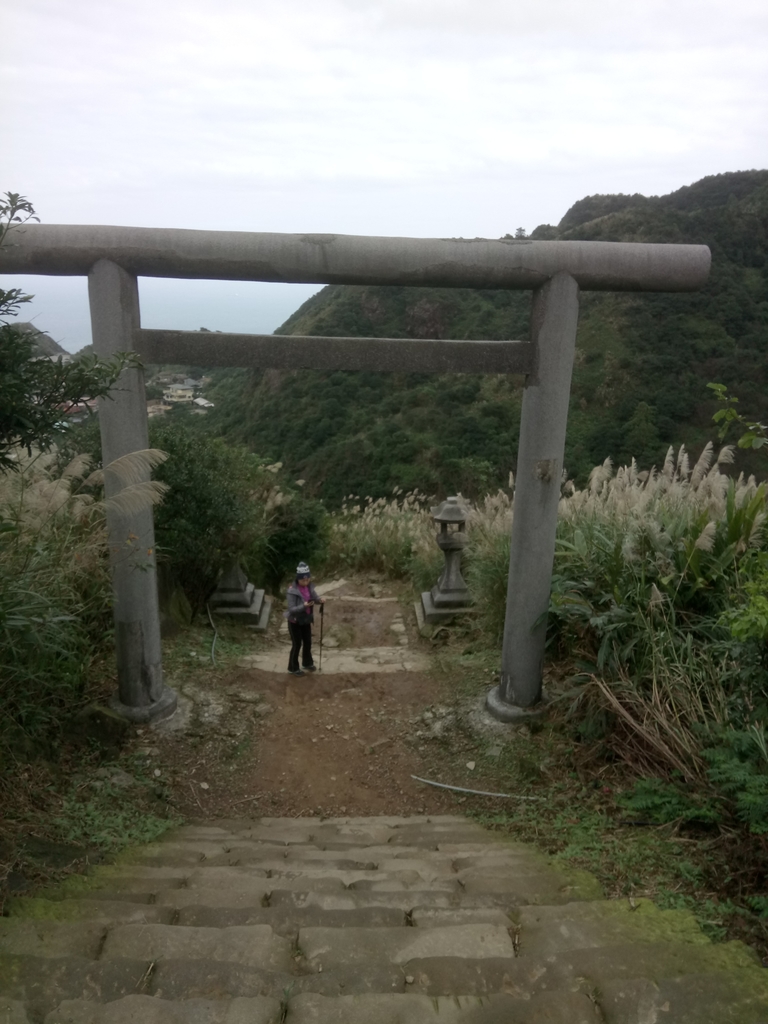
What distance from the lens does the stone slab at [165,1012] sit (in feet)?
5.64

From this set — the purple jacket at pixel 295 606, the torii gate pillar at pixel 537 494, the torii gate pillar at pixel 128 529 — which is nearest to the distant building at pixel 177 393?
the purple jacket at pixel 295 606

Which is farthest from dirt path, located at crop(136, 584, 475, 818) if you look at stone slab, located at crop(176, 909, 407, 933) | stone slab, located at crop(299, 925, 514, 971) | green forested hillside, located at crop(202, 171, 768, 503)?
green forested hillside, located at crop(202, 171, 768, 503)

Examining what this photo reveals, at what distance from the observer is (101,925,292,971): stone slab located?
201 centimetres

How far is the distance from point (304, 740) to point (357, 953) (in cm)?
282

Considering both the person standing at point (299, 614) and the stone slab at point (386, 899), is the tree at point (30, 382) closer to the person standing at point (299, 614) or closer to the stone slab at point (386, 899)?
the stone slab at point (386, 899)

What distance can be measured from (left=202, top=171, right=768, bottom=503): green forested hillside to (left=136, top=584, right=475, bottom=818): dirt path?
1304 centimetres

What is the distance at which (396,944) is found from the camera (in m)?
2.10

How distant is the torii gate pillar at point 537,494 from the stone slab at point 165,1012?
286 centimetres

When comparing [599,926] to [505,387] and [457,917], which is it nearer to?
[457,917]

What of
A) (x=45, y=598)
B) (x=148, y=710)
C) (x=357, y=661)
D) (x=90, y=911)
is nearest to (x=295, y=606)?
(x=357, y=661)

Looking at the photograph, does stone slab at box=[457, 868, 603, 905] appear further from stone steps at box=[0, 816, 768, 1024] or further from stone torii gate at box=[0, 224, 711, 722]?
stone torii gate at box=[0, 224, 711, 722]

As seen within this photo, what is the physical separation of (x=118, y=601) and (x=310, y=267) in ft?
7.26

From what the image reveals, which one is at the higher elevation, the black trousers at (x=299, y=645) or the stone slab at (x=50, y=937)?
the stone slab at (x=50, y=937)

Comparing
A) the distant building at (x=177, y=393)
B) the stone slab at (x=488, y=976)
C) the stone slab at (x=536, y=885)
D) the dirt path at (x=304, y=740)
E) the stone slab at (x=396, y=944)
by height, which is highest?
the distant building at (x=177, y=393)
